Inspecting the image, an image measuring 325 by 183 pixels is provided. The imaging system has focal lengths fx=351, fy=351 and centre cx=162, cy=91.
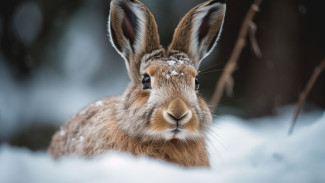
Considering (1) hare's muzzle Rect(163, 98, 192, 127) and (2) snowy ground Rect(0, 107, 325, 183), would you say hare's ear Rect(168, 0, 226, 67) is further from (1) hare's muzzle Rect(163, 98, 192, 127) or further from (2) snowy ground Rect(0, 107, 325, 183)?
(2) snowy ground Rect(0, 107, 325, 183)

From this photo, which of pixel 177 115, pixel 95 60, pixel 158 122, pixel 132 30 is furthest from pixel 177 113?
pixel 95 60

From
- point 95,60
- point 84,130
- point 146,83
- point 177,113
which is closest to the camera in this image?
point 177,113

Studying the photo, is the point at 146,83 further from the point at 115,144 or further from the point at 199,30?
the point at 199,30

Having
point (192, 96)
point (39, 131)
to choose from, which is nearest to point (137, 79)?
point (192, 96)

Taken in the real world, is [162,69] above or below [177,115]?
above

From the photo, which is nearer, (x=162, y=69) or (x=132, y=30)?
(x=162, y=69)

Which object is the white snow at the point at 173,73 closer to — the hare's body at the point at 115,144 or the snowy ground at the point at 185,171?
the hare's body at the point at 115,144
